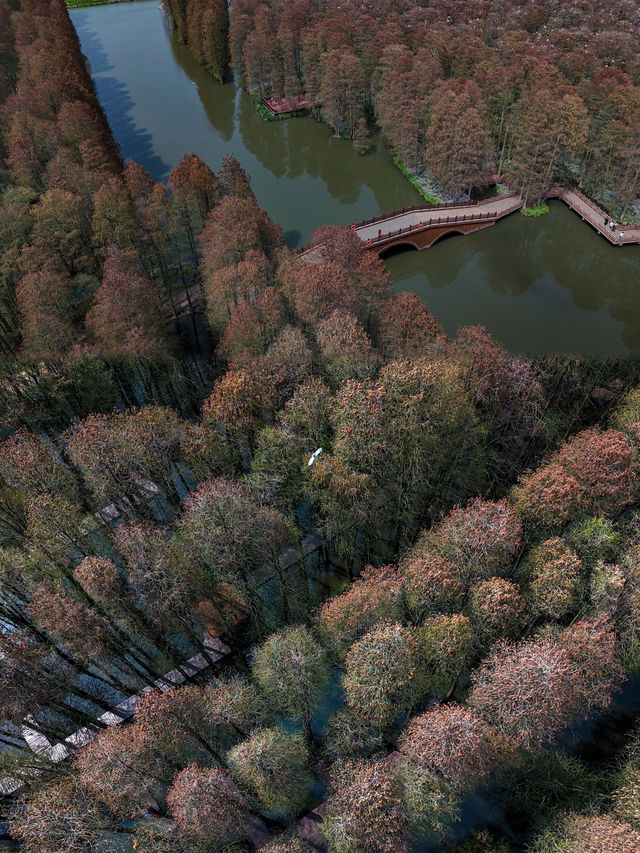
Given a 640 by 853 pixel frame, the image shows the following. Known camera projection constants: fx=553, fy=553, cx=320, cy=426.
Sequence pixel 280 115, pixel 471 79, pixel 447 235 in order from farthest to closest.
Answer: pixel 280 115, pixel 471 79, pixel 447 235

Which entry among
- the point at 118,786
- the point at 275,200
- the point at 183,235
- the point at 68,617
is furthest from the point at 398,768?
the point at 275,200

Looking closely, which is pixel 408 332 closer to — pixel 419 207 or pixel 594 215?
pixel 419 207

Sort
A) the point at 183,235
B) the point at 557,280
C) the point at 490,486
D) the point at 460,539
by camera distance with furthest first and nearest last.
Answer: the point at 557,280, the point at 183,235, the point at 490,486, the point at 460,539

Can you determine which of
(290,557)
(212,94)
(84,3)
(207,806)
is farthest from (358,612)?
(84,3)

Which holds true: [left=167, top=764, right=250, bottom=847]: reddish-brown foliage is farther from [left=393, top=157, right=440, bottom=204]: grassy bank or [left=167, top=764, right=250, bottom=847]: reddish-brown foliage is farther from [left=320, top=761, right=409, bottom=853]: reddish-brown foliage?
[left=393, top=157, right=440, bottom=204]: grassy bank

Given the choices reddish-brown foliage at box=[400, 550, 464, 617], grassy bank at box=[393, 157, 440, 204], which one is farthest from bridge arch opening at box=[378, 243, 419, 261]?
reddish-brown foliage at box=[400, 550, 464, 617]

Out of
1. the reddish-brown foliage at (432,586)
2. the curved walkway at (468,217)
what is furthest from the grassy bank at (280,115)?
the reddish-brown foliage at (432,586)

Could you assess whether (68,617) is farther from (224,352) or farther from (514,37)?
(514,37)
